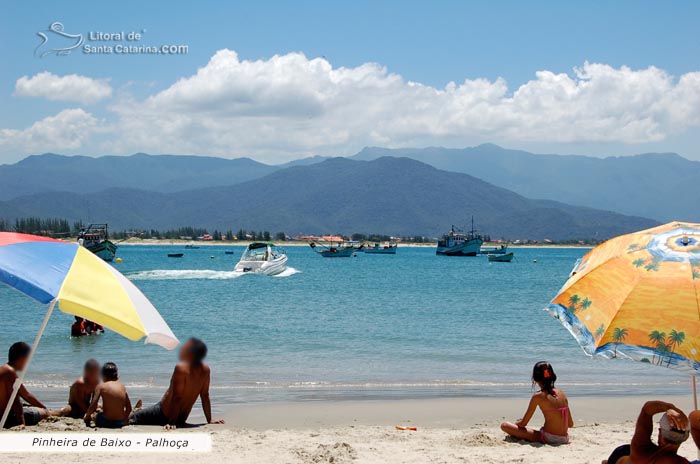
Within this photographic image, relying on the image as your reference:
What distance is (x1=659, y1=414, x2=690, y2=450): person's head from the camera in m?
5.10

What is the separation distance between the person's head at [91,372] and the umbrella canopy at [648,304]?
6.15m

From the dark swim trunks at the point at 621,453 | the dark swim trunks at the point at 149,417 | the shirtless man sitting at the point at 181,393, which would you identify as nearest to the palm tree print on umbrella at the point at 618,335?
the dark swim trunks at the point at 621,453

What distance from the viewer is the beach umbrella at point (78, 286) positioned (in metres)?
5.70

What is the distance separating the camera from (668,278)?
5.04m

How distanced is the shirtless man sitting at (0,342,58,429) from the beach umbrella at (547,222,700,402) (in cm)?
549

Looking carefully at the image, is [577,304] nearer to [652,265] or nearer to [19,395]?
[652,265]

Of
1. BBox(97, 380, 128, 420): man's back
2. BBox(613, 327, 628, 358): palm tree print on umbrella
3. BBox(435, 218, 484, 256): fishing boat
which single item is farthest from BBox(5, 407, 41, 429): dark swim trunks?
BBox(435, 218, 484, 256): fishing boat

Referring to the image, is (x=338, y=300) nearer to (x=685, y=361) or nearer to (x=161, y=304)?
(x=161, y=304)

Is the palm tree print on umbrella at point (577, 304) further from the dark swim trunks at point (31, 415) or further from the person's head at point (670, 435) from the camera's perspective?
the dark swim trunks at point (31, 415)

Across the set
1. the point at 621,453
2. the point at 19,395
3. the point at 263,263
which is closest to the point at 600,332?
the point at 621,453

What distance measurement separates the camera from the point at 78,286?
5.82 metres

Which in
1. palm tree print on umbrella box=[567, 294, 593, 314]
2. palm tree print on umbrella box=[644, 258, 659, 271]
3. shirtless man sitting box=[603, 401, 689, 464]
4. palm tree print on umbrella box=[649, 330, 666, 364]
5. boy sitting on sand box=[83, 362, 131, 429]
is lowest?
boy sitting on sand box=[83, 362, 131, 429]

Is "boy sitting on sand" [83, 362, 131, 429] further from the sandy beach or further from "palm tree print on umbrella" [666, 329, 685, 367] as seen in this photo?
"palm tree print on umbrella" [666, 329, 685, 367]

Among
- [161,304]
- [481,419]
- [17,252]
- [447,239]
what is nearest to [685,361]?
[17,252]
